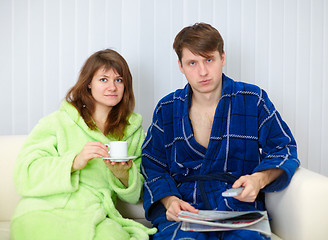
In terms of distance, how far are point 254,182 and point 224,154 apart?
230 millimetres

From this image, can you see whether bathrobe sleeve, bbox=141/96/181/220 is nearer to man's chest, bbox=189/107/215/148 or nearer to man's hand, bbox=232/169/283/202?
man's chest, bbox=189/107/215/148

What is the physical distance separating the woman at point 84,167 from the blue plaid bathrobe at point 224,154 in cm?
15

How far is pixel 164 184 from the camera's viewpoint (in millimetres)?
1852

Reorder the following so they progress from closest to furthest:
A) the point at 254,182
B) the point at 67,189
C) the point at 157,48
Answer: the point at 254,182 < the point at 67,189 < the point at 157,48

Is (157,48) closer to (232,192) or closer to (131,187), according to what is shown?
(131,187)

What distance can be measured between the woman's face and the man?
306mm

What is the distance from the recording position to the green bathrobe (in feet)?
5.42

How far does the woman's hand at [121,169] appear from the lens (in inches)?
71.4

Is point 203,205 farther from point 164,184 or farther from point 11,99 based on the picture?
point 11,99

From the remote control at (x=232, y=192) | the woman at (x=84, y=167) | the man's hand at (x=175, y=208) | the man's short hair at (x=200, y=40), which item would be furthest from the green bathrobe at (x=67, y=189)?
the man's short hair at (x=200, y=40)

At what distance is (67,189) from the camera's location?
178cm

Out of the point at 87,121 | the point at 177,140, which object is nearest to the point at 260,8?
the point at 177,140

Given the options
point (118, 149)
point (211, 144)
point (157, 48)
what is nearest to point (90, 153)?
point (118, 149)

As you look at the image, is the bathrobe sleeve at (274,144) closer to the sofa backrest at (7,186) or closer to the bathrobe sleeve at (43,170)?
the bathrobe sleeve at (43,170)
